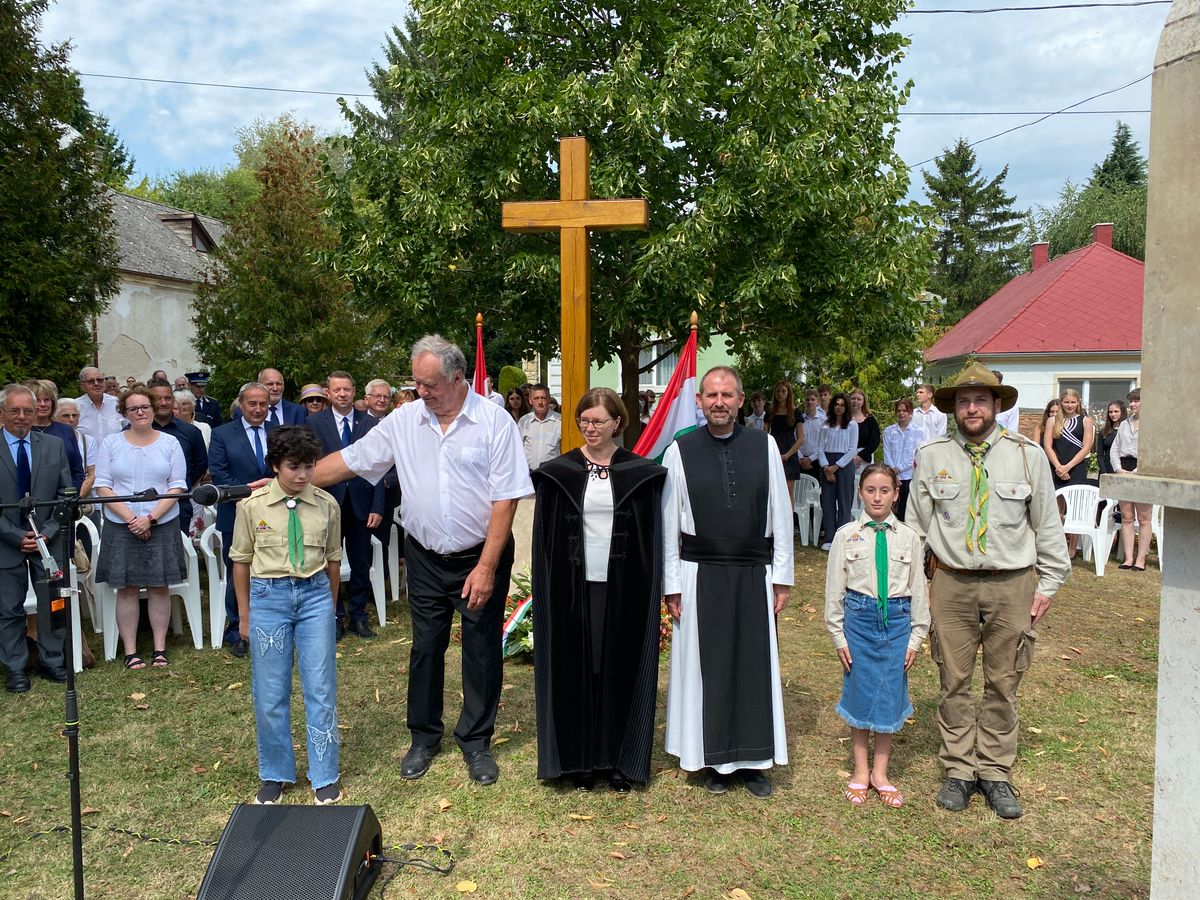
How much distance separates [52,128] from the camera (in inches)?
496

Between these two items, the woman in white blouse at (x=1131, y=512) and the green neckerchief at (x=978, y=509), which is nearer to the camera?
the green neckerchief at (x=978, y=509)

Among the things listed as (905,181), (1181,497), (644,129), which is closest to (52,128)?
(644,129)

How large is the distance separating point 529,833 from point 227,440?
→ 396cm

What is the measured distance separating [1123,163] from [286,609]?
55.2 metres

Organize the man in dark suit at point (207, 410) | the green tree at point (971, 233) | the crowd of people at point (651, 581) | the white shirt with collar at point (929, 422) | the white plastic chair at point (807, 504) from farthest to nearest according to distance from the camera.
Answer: the green tree at point (971, 233) → the white plastic chair at point (807, 504) → the white shirt with collar at point (929, 422) → the man in dark suit at point (207, 410) → the crowd of people at point (651, 581)

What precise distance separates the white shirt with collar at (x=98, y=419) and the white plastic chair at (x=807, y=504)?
789 centimetres

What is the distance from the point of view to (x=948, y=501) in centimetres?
433

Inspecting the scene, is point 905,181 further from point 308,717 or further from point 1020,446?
point 308,717

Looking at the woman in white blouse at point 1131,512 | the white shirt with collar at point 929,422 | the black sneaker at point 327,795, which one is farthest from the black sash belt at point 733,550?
the woman in white blouse at point 1131,512

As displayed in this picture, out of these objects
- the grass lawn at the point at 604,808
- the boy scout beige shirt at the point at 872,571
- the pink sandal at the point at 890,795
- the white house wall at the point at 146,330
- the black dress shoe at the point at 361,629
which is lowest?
the grass lawn at the point at 604,808

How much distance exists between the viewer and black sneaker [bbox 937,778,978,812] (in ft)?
14.3

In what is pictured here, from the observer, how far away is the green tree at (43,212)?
39.8ft

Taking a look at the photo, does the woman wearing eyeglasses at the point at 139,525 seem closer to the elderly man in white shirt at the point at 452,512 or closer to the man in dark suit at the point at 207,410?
the elderly man in white shirt at the point at 452,512

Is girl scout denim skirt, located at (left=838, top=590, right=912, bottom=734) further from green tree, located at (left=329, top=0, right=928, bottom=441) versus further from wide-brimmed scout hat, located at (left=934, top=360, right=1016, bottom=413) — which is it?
green tree, located at (left=329, top=0, right=928, bottom=441)
